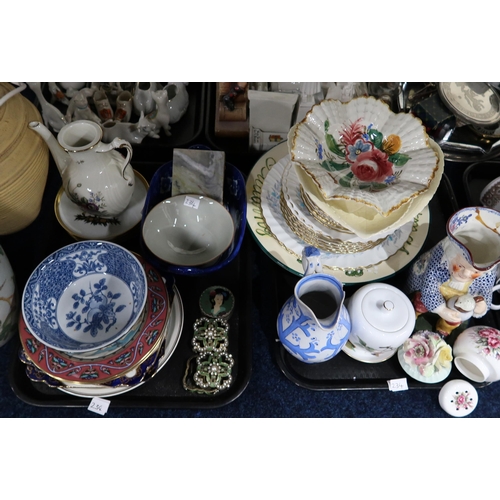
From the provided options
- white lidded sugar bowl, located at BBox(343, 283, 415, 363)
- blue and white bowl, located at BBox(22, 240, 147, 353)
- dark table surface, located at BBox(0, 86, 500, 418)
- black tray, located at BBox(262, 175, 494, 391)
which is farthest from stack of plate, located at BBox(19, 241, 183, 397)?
white lidded sugar bowl, located at BBox(343, 283, 415, 363)

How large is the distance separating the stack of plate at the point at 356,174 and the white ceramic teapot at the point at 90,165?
358 mm

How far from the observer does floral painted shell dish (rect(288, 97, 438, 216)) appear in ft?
2.39

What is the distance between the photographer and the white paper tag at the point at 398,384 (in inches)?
36.2

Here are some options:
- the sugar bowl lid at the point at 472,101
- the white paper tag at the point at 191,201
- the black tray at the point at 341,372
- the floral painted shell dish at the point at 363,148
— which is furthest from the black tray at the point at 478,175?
the white paper tag at the point at 191,201

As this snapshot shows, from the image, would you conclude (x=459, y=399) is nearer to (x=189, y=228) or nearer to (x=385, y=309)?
(x=385, y=309)

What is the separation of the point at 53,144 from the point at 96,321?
0.39m

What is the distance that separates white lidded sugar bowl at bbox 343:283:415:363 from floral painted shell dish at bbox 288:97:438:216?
216 millimetres

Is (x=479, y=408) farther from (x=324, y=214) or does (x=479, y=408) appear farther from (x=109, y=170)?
(x=109, y=170)

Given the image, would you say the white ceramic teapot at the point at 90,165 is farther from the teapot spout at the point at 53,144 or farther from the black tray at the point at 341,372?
the black tray at the point at 341,372

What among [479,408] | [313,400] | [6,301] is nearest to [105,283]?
[6,301]

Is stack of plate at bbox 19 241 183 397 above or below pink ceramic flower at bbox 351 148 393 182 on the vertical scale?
below

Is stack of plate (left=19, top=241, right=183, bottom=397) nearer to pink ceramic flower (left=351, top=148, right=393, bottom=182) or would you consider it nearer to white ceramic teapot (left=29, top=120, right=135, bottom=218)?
white ceramic teapot (left=29, top=120, right=135, bottom=218)

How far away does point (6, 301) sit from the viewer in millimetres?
839

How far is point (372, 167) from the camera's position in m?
0.76
